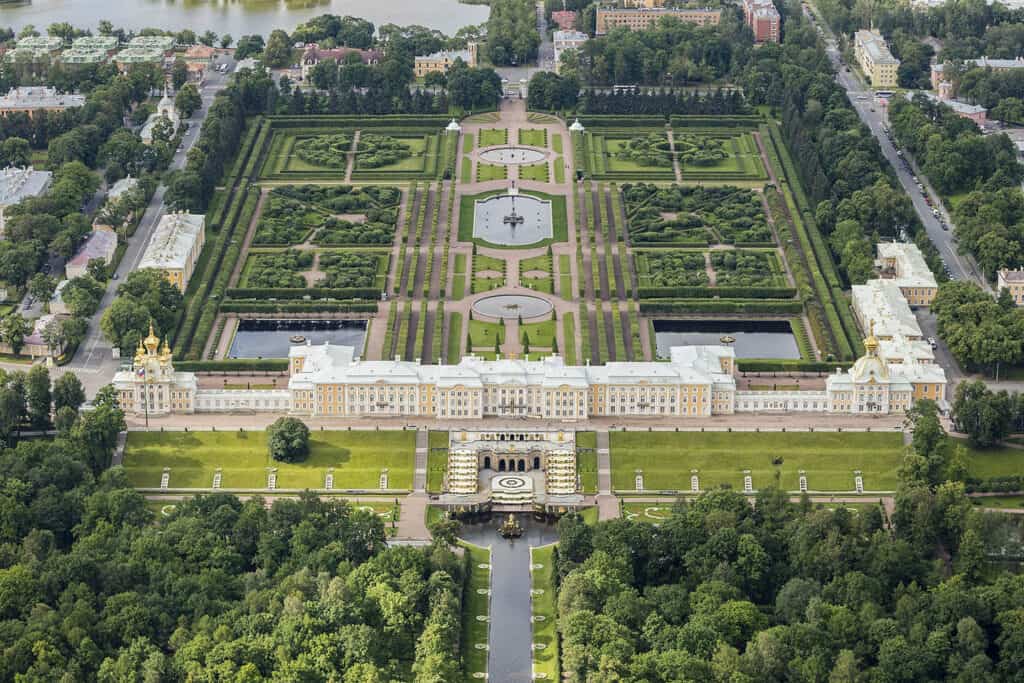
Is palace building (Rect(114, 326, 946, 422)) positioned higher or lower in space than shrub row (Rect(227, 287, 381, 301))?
lower

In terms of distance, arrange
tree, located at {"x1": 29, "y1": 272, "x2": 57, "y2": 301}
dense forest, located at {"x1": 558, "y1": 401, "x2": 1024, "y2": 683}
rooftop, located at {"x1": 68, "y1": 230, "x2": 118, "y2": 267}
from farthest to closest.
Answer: rooftop, located at {"x1": 68, "y1": 230, "x2": 118, "y2": 267} < tree, located at {"x1": 29, "y1": 272, "x2": 57, "y2": 301} < dense forest, located at {"x1": 558, "y1": 401, "x2": 1024, "y2": 683}

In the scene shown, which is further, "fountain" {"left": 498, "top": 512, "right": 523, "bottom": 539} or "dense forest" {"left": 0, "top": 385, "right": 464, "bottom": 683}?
"fountain" {"left": 498, "top": 512, "right": 523, "bottom": 539}

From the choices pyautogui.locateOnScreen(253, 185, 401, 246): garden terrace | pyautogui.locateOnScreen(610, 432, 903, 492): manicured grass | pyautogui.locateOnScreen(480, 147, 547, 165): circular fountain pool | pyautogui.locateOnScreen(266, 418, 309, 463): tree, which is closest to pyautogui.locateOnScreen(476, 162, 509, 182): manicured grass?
pyautogui.locateOnScreen(480, 147, 547, 165): circular fountain pool

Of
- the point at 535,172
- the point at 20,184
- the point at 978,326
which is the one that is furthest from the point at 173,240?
the point at 978,326

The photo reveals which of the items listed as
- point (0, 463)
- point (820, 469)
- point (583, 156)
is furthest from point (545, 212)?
point (0, 463)

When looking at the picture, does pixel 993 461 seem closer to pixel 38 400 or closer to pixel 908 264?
pixel 908 264

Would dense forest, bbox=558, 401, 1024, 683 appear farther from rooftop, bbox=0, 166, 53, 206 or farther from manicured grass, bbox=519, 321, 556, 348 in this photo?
rooftop, bbox=0, 166, 53, 206
